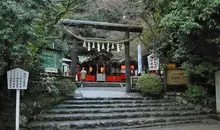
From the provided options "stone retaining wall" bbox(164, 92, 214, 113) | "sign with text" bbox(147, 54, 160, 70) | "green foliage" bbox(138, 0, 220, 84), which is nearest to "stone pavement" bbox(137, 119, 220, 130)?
"stone retaining wall" bbox(164, 92, 214, 113)

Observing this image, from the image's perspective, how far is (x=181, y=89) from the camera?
1503cm

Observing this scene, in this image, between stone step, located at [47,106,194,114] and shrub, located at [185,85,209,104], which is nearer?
stone step, located at [47,106,194,114]

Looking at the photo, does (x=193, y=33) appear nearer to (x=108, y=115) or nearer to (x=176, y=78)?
(x=108, y=115)

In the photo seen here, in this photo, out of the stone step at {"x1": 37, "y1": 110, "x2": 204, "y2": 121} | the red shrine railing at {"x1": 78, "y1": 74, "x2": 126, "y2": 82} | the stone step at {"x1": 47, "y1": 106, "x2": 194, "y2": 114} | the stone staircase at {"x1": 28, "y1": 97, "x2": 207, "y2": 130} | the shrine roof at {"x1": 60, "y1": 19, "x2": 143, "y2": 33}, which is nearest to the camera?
the stone staircase at {"x1": 28, "y1": 97, "x2": 207, "y2": 130}

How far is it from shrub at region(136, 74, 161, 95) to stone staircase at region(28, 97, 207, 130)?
61 centimetres

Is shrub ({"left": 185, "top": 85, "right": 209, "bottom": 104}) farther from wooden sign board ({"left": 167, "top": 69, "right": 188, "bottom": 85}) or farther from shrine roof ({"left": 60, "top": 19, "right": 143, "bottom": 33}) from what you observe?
shrine roof ({"left": 60, "top": 19, "right": 143, "bottom": 33})

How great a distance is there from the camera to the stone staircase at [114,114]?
9.52m

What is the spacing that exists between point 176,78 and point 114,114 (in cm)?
568

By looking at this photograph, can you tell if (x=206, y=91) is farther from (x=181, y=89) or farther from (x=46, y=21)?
(x=46, y=21)

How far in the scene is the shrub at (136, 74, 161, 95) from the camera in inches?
548

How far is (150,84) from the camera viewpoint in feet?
45.9

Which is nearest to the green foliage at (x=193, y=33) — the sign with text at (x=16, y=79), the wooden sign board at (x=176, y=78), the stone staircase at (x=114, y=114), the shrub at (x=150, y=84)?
the shrub at (x=150, y=84)

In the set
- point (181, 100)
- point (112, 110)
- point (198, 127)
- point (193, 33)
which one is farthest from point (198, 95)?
point (112, 110)

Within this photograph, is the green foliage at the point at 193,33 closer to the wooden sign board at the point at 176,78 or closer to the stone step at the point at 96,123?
the wooden sign board at the point at 176,78
